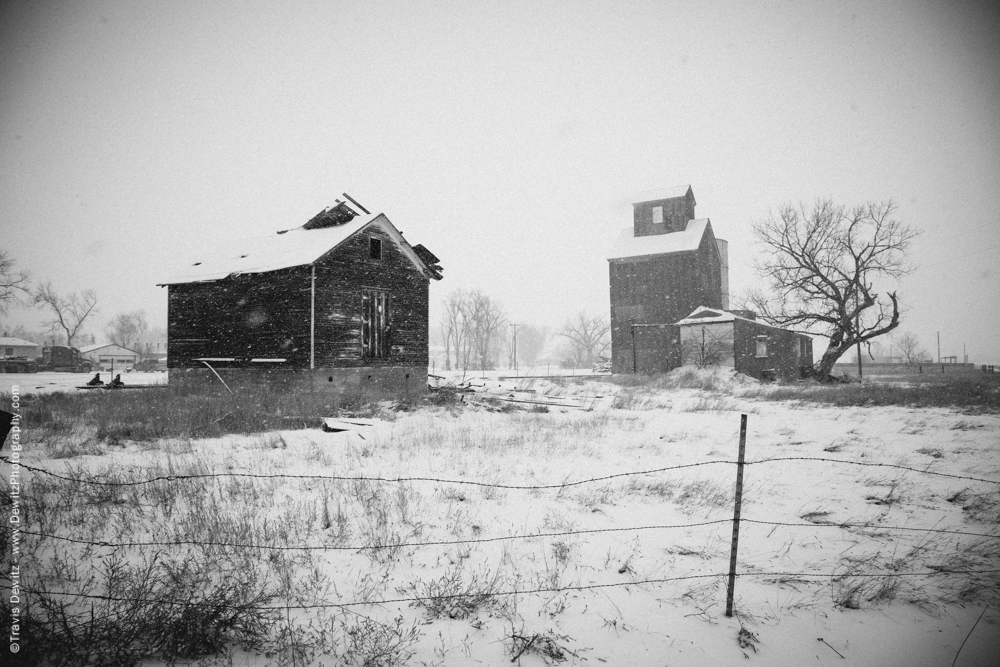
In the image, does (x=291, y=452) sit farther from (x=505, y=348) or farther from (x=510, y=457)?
(x=505, y=348)

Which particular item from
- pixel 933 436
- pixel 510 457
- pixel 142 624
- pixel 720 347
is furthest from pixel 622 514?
pixel 720 347

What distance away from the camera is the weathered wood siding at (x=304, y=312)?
19.0 metres

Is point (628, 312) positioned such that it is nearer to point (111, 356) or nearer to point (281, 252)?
point (281, 252)

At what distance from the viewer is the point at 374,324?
20.3m

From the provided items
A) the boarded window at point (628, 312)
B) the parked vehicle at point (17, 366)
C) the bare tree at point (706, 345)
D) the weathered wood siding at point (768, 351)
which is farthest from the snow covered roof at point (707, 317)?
the parked vehicle at point (17, 366)

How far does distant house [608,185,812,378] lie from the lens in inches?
1215

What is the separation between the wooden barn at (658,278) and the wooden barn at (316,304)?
1788 cm

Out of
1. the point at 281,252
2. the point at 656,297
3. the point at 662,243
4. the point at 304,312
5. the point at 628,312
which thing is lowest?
the point at 304,312

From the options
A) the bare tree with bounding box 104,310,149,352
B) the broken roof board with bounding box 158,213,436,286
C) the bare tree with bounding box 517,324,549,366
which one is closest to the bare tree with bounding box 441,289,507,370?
the bare tree with bounding box 517,324,549,366

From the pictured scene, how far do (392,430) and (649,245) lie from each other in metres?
30.0

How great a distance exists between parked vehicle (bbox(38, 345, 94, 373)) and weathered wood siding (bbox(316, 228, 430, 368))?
49982mm

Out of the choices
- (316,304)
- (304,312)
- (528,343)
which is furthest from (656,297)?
(528,343)

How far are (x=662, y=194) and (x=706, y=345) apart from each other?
14142mm

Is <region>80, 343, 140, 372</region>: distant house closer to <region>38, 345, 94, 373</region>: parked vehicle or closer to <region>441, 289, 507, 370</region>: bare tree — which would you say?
<region>38, 345, 94, 373</region>: parked vehicle
